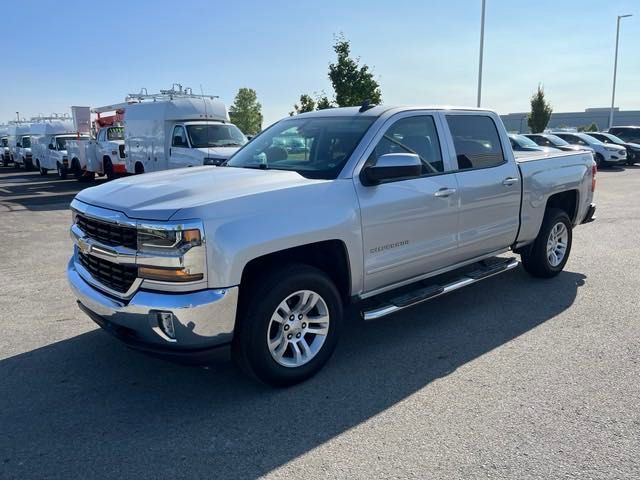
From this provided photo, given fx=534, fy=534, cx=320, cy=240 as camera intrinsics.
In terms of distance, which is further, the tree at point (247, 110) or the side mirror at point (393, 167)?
the tree at point (247, 110)

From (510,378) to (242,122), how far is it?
7355cm

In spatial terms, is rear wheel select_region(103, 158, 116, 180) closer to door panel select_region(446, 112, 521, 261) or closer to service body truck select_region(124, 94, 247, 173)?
service body truck select_region(124, 94, 247, 173)

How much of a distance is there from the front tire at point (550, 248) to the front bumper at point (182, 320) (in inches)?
163

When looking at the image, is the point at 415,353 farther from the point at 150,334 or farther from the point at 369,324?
the point at 150,334

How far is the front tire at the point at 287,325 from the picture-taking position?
3.47 m

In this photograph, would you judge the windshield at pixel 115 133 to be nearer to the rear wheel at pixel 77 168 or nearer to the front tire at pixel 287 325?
the rear wheel at pixel 77 168

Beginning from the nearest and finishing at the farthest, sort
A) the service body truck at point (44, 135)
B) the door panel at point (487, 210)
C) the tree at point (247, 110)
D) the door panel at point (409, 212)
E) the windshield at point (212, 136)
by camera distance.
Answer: the door panel at point (409, 212) < the door panel at point (487, 210) < the windshield at point (212, 136) < the service body truck at point (44, 135) < the tree at point (247, 110)

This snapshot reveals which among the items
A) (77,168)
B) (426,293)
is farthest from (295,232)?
(77,168)

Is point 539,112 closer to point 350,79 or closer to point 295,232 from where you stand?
point 350,79

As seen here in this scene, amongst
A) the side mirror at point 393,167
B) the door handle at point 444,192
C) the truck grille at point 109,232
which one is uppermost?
the side mirror at point 393,167

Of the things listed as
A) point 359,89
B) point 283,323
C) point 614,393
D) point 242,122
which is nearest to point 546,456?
point 614,393

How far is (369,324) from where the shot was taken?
16.6 feet

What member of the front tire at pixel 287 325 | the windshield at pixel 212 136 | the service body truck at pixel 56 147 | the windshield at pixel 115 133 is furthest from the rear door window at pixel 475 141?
the service body truck at pixel 56 147

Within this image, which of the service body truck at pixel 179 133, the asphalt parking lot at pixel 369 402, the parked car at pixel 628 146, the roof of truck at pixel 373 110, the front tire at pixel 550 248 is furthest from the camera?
the parked car at pixel 628 146
